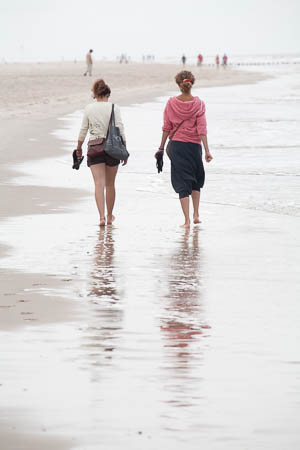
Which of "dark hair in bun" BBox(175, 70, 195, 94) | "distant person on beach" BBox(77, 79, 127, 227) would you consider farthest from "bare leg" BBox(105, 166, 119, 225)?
"dark hair in bun" BBox(175, 70, 195, 94)

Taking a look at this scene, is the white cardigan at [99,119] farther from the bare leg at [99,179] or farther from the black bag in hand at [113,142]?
the bare leg at [99,179]

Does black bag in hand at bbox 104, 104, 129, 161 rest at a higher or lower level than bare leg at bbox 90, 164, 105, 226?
higher

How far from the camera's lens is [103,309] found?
5.98 metres

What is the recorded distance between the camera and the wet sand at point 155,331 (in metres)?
4.05

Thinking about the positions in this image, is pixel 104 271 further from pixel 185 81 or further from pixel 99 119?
pixel 185 81

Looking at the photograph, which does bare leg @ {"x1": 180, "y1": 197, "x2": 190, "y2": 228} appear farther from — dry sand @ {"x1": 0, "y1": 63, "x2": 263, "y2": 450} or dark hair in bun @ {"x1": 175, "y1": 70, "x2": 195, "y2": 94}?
dry sand @ {"x1": 0, "y1": 63, "x2": 263, "y2": 450}

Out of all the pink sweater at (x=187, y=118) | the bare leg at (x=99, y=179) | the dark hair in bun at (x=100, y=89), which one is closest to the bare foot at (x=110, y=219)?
the bare leg at (x=99, y=179)

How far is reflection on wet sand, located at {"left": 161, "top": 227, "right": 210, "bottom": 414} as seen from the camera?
4.52 meters

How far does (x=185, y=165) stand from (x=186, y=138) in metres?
0.28

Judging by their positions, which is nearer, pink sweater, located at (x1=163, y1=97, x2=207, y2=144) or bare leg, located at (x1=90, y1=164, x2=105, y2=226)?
pink sweater, located at (x1=163, y1=97, x2=207, y2=144)

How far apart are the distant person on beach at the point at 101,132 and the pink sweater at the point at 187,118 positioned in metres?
0.52

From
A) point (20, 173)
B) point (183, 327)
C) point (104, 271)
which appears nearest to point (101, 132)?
point (104, 271)

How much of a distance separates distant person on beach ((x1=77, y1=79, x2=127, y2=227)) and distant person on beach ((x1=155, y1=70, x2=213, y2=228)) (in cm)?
53

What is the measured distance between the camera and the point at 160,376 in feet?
15.2
